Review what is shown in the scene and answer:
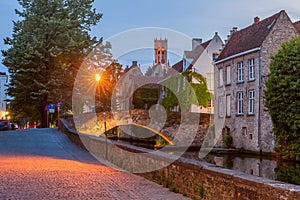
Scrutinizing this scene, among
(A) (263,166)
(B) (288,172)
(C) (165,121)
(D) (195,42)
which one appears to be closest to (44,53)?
(C) (165,121)

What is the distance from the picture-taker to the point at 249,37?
119 feet

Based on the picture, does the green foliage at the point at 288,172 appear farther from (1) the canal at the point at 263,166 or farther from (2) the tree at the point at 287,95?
(2) the tree at the point at 287,95

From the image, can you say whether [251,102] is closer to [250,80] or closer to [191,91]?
[250,80]

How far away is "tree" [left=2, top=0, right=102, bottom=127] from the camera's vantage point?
1524 inches

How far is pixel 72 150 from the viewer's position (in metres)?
20.8

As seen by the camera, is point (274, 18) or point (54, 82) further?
point (54, 82)

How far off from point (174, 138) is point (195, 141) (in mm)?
1903

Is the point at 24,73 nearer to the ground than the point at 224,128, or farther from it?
farther from it

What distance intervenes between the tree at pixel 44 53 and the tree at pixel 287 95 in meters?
16.9

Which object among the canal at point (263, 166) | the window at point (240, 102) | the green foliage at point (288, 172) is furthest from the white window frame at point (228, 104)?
the green foliage at point (288, 172)

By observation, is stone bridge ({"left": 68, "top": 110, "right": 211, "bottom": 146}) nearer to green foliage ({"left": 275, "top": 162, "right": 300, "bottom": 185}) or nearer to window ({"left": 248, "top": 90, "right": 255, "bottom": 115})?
window ({"left": 248, "top": 90, "right": 255, "bottom": 115})

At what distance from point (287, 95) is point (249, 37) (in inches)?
335

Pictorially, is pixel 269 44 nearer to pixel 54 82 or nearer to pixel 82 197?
pixel 54 82

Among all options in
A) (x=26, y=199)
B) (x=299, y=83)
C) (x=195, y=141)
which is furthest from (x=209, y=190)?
(x=195, y=141)
